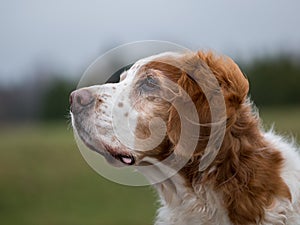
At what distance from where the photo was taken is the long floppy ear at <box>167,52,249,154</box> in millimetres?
4664

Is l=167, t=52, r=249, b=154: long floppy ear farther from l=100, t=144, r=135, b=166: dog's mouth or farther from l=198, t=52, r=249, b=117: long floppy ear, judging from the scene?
l=100, t=144, r=135, b=166: dog's mouth

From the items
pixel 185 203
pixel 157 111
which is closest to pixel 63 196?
pixel 185 203

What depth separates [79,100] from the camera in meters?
4.71

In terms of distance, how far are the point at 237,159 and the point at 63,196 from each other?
13.5 metres

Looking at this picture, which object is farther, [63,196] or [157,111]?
[63,196]

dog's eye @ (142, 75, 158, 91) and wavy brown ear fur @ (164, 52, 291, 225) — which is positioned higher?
dog's eye @ (142, 75, 158, 91)

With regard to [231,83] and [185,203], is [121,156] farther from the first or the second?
[231,83]

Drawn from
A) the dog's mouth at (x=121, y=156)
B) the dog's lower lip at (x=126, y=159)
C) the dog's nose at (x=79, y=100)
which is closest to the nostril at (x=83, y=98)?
the dog's nose at (x=79, y=100)

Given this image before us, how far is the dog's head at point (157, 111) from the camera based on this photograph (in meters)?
4.70

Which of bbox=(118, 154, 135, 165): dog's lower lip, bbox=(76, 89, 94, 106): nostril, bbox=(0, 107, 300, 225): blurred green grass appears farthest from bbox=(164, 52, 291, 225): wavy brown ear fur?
bbox=(0, 107, 300, 225): blurred green grass

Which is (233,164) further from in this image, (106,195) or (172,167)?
(106,195)

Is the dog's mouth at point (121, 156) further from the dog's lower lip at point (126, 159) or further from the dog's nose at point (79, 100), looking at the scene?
the dog's nose at point (79, 100)

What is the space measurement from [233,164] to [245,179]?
5.0 inches

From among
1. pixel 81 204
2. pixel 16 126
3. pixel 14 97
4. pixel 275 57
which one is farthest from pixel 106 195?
pixel 16 126
